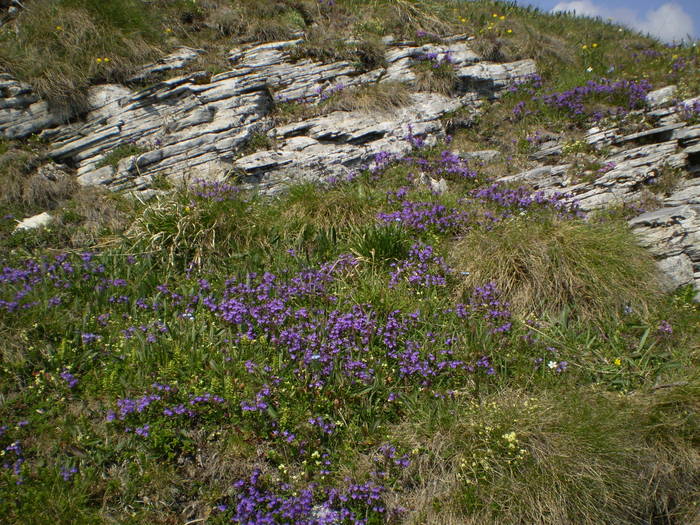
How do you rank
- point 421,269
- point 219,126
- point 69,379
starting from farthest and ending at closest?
point 219,126
point 421,269
point 69,379

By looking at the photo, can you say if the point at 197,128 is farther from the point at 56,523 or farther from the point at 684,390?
the point at 684,390

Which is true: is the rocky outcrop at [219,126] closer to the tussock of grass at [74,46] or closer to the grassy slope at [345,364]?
the tussock of grass at [74,46]

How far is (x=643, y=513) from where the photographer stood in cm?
336

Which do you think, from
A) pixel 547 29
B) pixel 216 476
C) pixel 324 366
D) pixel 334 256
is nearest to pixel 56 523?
pixel 216 476

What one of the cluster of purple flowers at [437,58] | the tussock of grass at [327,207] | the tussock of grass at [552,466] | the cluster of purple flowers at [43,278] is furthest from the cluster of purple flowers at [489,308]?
the cluster of purple flowers at [437,58]

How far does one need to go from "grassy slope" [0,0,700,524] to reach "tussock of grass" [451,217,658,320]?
0.08 ft

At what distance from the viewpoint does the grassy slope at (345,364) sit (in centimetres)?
336

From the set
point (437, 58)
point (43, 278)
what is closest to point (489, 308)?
point (43, 278)

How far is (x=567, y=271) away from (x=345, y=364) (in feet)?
8.77

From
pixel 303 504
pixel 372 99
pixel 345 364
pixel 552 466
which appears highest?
pixel 372 99

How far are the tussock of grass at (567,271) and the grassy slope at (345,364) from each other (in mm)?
25

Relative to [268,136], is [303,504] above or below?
below

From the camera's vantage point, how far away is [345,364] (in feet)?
13.5

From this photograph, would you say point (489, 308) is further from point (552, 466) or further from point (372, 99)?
point (372, 99)
